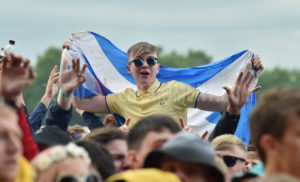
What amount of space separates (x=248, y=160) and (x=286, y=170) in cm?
298

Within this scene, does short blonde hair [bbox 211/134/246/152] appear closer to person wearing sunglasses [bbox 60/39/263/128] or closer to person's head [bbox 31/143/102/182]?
person wearing sunglasses [bbox 60/39/263/128]

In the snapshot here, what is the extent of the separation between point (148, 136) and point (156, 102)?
8.92 feet

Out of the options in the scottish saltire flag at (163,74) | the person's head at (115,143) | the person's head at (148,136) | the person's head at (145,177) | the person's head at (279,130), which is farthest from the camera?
the scottish saltire flag at (163,74)

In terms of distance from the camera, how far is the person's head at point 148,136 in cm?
498

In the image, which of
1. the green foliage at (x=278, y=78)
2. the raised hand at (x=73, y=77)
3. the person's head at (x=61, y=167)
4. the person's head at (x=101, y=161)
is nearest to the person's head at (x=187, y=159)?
the person's head at (x=101, y=161)

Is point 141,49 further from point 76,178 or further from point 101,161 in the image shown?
point 76,178

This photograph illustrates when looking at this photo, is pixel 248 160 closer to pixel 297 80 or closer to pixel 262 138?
pixel 262 138

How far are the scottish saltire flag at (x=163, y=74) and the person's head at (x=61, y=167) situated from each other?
4312 millimetres

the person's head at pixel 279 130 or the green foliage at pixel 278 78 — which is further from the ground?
the person's head at pixel 279 130

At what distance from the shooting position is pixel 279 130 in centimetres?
434

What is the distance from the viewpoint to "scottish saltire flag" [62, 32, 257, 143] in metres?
8.75

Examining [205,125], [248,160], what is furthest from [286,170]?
[205,125]

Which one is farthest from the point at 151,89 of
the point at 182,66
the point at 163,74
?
the point at 182,66

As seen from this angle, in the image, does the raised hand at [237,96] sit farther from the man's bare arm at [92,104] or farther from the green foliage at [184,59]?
the green foliage at [184,59]
